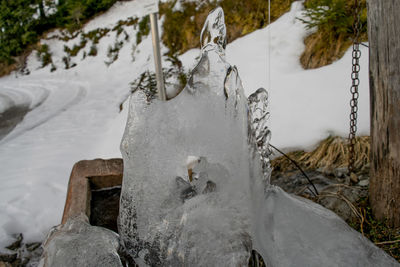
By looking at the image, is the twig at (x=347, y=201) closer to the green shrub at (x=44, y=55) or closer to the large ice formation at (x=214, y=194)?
the large ice formation at (x=214, y=194)

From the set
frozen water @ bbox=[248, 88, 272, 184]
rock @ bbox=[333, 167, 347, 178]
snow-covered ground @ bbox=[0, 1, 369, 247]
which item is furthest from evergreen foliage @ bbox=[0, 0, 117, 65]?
frozen water @ bbox=[248, 88, 272, 184]

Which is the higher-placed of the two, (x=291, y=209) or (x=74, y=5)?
(x=74, y=5)

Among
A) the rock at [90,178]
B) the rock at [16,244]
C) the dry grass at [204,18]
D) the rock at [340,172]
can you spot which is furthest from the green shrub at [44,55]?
the rock at [340,172]

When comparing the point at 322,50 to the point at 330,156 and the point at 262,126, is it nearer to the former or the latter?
the point at 330,156

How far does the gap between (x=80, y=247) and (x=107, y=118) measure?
5.24 metres

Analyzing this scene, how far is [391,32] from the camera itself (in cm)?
141

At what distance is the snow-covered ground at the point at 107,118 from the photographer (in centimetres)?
312

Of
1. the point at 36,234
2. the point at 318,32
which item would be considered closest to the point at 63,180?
the point at 36,234

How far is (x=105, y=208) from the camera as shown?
1.97 metres

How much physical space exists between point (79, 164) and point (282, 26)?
4629 mm

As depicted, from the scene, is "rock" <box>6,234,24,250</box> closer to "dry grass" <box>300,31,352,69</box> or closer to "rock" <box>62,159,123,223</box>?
"rock" <box>62,159,123,223</box>

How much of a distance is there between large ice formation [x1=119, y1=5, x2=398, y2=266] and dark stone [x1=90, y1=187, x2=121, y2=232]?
60cm

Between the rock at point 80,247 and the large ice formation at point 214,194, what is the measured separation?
169mm

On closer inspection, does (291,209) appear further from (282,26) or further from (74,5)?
(74,5)
